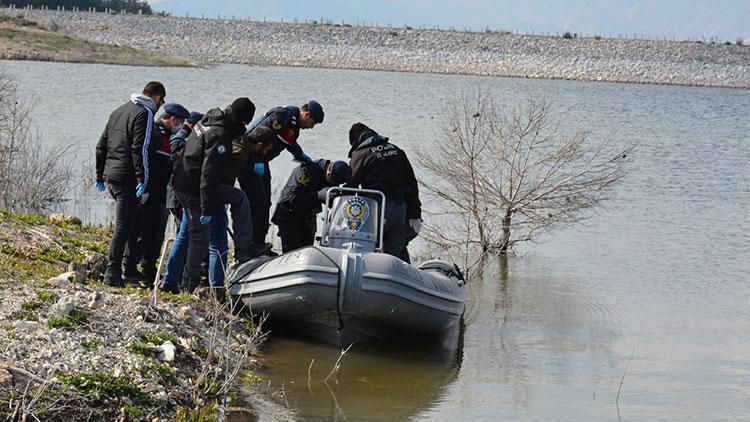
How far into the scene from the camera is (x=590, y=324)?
428 inches

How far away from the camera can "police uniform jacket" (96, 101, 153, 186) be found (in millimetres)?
8586

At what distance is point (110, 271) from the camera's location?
28.6ft

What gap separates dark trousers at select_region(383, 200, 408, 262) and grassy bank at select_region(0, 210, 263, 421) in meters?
1.42

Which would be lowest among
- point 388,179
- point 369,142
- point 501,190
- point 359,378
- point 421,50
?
point 359,378

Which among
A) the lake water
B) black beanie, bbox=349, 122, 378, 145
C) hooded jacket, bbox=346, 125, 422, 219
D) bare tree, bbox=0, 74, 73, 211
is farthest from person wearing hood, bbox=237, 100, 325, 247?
bare tree, bbox=0, 74, 73, 211

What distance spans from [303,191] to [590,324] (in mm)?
3095

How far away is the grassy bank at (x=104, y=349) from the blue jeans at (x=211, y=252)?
298 millimetres

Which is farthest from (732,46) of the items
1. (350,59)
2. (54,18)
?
(54,18)

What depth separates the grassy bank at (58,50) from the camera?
2051 inches

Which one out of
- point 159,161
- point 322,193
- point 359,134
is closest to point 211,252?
point 159,161

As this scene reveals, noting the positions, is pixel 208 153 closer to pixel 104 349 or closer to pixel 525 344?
pixel 104 349

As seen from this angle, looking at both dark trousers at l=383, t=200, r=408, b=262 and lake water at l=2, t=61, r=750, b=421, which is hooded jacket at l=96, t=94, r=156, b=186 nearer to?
lake water at l=2, t=61, r=750, b=421

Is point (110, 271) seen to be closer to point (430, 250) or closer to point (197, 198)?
point (197, 198)

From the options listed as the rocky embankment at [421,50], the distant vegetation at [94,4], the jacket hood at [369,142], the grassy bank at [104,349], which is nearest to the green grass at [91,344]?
the grassy bank at [104,349]
